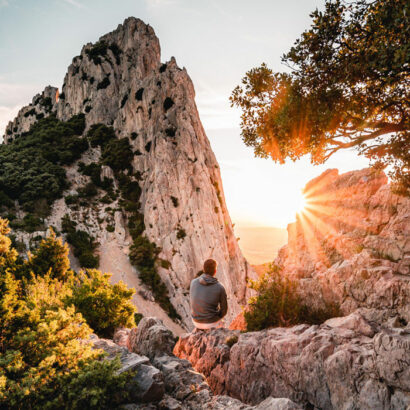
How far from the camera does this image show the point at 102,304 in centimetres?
1103

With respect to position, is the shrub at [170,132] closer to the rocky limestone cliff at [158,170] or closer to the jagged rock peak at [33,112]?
the rocky limestone cliff at [158,170]

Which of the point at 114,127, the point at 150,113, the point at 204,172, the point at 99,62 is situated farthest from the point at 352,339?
the point at 99,62

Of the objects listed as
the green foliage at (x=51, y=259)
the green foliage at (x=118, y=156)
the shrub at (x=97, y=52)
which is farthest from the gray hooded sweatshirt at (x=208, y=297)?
the shrub at (x=97, y=52)

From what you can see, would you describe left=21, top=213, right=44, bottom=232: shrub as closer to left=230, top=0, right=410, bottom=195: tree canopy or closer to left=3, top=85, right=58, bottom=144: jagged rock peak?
left=230, top=0, right=410, bottom=195: tree canopy

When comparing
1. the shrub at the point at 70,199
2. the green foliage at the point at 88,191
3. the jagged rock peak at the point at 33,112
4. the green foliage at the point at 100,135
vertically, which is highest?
the jagged rock peak at the point at 33,112

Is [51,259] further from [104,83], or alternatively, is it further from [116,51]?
[116,51]

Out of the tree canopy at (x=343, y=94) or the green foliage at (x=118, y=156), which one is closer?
the tree canopy at (x=343, y=94)

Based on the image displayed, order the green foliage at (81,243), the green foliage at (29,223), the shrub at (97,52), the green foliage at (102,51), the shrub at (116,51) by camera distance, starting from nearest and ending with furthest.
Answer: the green foliage at (29,223), the green foliage at (81,243), the shrub at (97,52), the green foliage at (102,51), the shrub at (116,51)

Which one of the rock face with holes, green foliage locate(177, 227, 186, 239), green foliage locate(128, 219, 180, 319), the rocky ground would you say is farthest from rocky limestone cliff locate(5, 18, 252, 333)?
the rock face with holes

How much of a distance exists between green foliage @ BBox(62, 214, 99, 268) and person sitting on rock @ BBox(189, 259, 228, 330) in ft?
95.3

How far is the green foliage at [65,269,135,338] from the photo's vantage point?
10.7 m

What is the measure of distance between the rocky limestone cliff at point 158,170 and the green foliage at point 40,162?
2.04 m

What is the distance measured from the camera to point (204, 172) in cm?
4372

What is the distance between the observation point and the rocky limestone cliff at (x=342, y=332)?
14.9 feet
